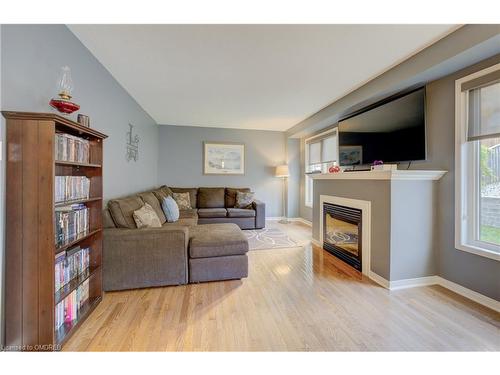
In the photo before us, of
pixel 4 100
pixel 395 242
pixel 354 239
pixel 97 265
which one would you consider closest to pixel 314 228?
pixel 354 239

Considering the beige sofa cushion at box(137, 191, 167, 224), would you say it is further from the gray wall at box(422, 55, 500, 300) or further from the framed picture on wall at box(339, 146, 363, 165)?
the gray wall at box(422, 55, 500, 300)

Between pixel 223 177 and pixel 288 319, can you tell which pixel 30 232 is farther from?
pixel 223 177

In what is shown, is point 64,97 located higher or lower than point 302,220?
higher

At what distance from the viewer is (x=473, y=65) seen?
204 centimetres

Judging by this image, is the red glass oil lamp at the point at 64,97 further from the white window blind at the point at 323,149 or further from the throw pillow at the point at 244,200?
the white window blind at the point at 323,149

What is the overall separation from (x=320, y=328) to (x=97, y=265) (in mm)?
1958

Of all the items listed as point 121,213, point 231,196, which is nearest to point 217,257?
point 121,213

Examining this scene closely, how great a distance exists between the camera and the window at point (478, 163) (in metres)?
1.97

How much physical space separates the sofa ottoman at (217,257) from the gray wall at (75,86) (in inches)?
50.9

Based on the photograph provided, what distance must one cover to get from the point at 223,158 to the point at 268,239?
2542mm

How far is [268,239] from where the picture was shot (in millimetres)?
4105

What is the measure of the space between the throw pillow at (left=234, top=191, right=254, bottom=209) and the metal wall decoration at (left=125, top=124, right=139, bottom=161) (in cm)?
225

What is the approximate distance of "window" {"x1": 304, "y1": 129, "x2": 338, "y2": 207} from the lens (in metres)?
4.68

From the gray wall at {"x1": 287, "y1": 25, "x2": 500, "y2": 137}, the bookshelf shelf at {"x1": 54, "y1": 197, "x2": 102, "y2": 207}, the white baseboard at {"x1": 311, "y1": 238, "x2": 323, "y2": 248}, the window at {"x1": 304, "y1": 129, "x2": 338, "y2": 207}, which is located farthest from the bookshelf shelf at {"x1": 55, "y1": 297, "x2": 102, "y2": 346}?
the window at {"x1": 304, "y1": 129, "x2": 338, "y2": 207}
